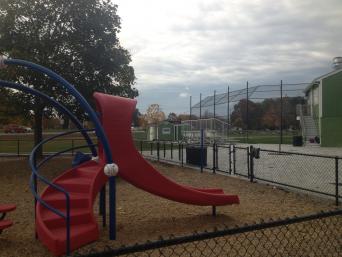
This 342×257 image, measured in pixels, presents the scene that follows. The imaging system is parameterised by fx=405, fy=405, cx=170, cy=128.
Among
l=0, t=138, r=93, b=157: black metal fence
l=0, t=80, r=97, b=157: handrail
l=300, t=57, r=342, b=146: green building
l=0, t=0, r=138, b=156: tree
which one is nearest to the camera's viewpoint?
l=0, t=80, r=97, b=157: handrail

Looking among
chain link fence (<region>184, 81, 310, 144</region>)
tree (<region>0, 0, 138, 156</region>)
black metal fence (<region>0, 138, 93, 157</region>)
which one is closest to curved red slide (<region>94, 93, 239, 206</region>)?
tree (<region>0, 0, 138, 156</region>)

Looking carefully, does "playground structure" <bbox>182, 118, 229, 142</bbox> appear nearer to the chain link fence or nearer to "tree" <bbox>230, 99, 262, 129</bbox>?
the chain link fence

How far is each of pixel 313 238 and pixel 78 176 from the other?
3.90 metres

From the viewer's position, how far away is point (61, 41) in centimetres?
1395

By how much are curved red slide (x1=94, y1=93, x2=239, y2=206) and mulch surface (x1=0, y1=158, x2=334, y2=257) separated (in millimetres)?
643

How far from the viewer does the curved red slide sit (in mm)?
6211

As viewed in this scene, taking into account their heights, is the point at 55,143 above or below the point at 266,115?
below

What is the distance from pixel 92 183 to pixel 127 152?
0.71 meters

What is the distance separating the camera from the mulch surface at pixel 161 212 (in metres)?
5.89

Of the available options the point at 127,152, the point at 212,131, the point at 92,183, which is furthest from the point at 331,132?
the point at 92,183

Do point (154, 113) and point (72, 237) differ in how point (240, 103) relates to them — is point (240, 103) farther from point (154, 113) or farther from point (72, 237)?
point (154, 113)

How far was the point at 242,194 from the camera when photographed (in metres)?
9.71

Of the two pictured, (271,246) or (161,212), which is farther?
(161,212)

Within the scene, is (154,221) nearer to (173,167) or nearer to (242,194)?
(242,194)
